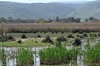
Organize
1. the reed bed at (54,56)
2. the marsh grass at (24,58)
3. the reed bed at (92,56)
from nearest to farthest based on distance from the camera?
the marsh grass at (24,58), the reed bed at (92,56), the reed bed at (54,56)

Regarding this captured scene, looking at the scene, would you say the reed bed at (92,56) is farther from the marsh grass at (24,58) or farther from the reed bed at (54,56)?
the marsh grass at (24,58)

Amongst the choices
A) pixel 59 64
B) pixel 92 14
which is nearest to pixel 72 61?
pixel 59 64

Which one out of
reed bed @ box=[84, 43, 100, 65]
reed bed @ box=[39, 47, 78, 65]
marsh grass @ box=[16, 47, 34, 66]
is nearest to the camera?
marsh grass @ box=[16, 47, 34, 66]

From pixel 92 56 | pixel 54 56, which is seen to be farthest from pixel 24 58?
pixel 92 56

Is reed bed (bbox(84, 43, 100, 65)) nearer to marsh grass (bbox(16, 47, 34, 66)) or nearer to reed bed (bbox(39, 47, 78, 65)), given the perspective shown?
reed bed (bbox(39, 47, 78, 65))

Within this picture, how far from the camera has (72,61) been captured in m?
25.0

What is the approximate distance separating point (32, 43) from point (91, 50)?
18288 millimetres

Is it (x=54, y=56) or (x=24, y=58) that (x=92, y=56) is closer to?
(x=54, y=56)

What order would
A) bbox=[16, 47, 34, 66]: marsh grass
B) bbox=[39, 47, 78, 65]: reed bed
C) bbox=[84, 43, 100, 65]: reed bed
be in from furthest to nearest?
bbox=[39, 47, 78, 65]: reed bed, bbox=[84, 43, 100, 65]: reed bed, bbox=[16, 47, 34, 66]: marsh grass

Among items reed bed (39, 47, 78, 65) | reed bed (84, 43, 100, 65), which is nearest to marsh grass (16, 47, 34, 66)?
reed bed (39, 47, 78, 65)

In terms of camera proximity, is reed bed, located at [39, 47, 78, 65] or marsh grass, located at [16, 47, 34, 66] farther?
reed bed, located at [39, 47, 78, 65]

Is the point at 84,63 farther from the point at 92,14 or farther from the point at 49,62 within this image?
the point at 92,14

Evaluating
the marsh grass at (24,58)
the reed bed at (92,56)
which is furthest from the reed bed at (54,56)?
the reed bed at (92,56)

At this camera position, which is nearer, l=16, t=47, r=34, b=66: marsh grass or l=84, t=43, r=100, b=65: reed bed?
l=16, t=47, r=34, b=66: marsh grass
